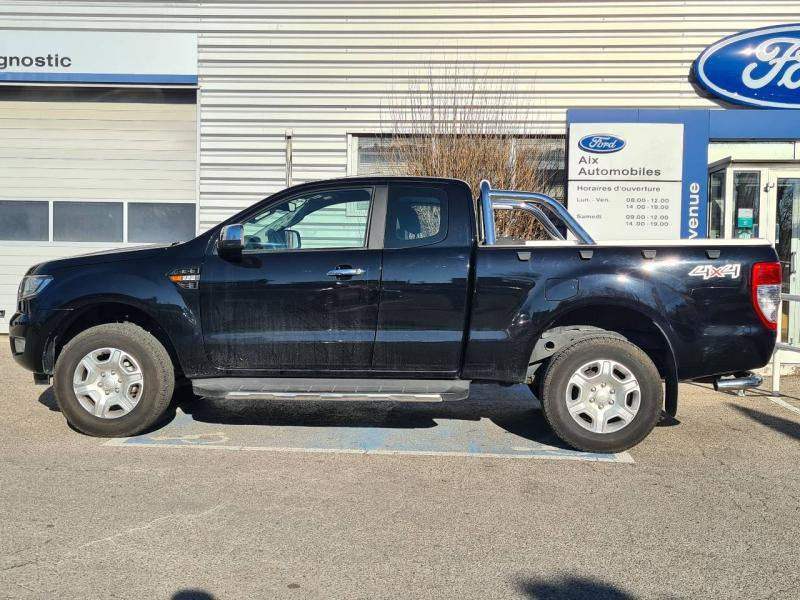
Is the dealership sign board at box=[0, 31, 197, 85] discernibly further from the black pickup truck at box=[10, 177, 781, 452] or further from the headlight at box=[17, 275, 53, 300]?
the black pickup truck at box=[10, 177, 781, 452]

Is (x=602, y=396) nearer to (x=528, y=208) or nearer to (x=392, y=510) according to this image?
(x=528, y=208)

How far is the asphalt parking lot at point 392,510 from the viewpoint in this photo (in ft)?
11.5

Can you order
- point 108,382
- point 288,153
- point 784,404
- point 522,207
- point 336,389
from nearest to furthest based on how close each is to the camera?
point 336,389, point 108,382, point 522,207, point 784,404, point 288,153

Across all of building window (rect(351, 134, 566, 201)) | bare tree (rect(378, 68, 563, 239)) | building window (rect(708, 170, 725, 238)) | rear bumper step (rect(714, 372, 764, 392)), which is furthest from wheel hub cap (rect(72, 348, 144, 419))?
building window (rect(708, 170, 725, 238))

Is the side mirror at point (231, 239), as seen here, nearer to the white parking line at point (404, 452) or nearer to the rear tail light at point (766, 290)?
the white parking line at point (404, 452)

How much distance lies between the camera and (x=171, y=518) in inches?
167

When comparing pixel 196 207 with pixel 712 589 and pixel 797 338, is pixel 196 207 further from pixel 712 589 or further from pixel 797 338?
pixel 712 589

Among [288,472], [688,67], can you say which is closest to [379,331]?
[288,472]

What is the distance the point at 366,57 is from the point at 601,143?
3528 millimetres

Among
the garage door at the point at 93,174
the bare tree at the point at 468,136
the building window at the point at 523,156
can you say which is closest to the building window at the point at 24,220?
the garage door at the point at 93,174

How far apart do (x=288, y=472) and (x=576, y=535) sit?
6.33ft

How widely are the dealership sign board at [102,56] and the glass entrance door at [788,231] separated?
26.8 feet

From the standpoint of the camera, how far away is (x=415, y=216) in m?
5.93

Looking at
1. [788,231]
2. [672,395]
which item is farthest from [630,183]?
[672,395]
